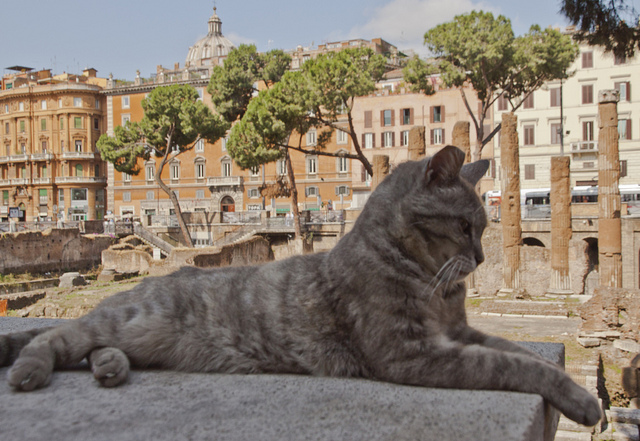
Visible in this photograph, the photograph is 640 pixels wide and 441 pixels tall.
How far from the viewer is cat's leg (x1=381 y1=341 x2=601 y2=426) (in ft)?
6.59

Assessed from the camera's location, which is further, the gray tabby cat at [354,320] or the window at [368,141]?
the window at [368,141]

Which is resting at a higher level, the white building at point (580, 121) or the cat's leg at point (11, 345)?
the white building at point (580, 121)

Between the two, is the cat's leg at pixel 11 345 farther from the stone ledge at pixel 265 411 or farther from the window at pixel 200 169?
the window at pixel 200 169

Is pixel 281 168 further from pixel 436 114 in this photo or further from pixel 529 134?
pixel 529 134

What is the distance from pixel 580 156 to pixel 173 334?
37009 mm

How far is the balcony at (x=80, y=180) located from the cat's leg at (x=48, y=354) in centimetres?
5207

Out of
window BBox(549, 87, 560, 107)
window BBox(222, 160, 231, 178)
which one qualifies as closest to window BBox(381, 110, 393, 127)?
window BBox(549, 87, 560, 107)

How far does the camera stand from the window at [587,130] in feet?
117

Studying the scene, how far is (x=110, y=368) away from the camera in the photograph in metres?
2.22

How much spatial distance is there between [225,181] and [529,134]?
2225 cm

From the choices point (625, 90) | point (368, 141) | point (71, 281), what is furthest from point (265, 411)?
point (368, 141)

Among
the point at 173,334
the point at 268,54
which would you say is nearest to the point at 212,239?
the point at 268,54

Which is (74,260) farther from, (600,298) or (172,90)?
(600,298)

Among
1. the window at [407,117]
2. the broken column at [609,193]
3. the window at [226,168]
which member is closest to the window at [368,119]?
the window at [407,117]
